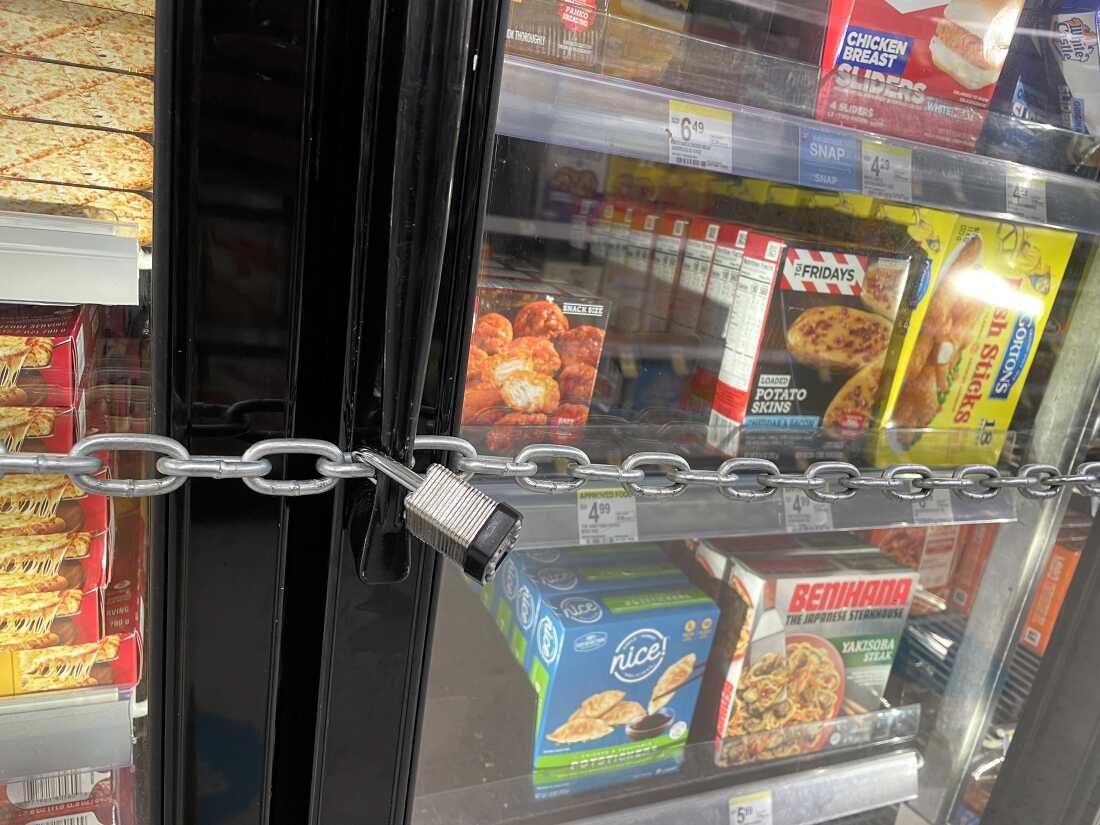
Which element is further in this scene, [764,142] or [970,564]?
[970,564]

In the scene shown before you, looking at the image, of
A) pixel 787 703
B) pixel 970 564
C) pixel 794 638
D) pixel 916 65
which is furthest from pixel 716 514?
pixel 970 564

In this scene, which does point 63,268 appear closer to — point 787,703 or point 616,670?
point 616,670

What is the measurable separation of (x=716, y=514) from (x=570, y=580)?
0.29m

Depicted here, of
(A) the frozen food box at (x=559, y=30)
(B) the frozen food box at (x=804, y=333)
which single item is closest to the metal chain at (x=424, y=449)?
(B) the frozen food box at (x=804, y=333)

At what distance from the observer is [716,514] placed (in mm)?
1021

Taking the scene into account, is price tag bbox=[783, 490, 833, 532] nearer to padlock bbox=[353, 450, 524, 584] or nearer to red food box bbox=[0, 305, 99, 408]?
padlock bbox=[353, 450, 524, 584]

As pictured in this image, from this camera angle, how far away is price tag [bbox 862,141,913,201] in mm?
960

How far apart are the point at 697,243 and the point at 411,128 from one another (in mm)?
790

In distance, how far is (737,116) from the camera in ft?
2.97

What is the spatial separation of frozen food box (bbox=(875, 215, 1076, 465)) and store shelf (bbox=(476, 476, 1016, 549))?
5.6 inches

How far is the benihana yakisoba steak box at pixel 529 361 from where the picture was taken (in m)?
1.04

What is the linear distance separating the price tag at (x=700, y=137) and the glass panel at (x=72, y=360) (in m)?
0.50

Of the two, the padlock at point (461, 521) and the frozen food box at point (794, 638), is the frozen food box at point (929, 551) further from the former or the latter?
the padlock at point (461, 521)

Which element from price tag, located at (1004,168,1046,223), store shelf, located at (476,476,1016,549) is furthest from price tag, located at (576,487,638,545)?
price tag, located at (1004,168,1046,223)
